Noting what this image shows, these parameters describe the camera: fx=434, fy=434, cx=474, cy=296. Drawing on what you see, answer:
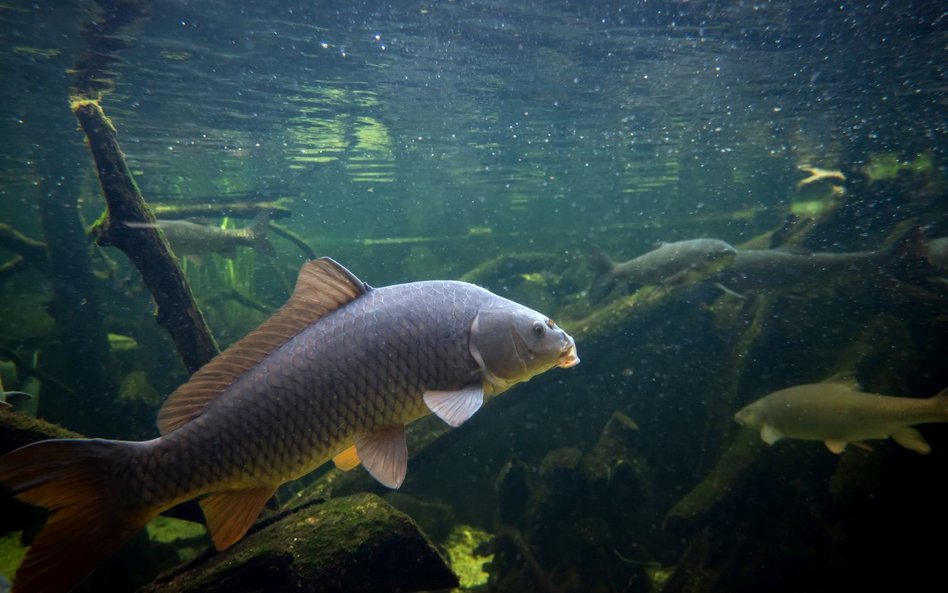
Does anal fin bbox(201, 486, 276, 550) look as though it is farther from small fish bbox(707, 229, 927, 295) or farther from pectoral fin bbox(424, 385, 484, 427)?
small fish bbox(707, 229, 927, 295)

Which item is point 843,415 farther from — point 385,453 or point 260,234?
point 260,234

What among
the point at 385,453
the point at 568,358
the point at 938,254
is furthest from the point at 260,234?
the point at 938,254

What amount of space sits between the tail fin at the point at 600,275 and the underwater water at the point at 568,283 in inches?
3.3

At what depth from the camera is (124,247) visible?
15.5 feet

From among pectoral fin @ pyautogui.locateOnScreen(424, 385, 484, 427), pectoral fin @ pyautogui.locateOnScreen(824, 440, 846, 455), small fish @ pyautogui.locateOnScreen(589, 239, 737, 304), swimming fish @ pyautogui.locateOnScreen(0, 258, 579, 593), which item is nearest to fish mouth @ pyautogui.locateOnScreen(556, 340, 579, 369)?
swimming fish @ pyautogui.locateOnScreen(0, 258, 579, 593)

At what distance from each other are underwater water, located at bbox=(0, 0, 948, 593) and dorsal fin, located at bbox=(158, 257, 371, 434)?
1.63ft

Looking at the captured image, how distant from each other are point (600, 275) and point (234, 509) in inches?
388

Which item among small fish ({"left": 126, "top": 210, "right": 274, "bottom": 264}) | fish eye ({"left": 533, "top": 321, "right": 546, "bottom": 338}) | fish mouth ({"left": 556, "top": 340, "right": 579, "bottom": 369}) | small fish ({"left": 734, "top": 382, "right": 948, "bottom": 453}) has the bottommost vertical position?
small fish ({"left": 126, "top": 210, "right": 274, "bottom": 264})

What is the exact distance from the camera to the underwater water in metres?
5.41

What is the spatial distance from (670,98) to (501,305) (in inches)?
699

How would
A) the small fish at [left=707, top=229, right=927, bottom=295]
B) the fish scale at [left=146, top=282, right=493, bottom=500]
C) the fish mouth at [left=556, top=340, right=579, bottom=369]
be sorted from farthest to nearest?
the small fish at [left=707, top=229, right=927, bottom=295] → the fish mouth at [left=556, top=340, right=579, bottom=369] → the fish scale at [left=146, top=282, right=493, bottom=500]

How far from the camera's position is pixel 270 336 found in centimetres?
262

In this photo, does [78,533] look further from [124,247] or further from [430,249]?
[430,249]

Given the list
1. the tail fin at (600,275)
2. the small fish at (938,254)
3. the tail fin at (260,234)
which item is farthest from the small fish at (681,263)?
the tail fin at (260,234)
